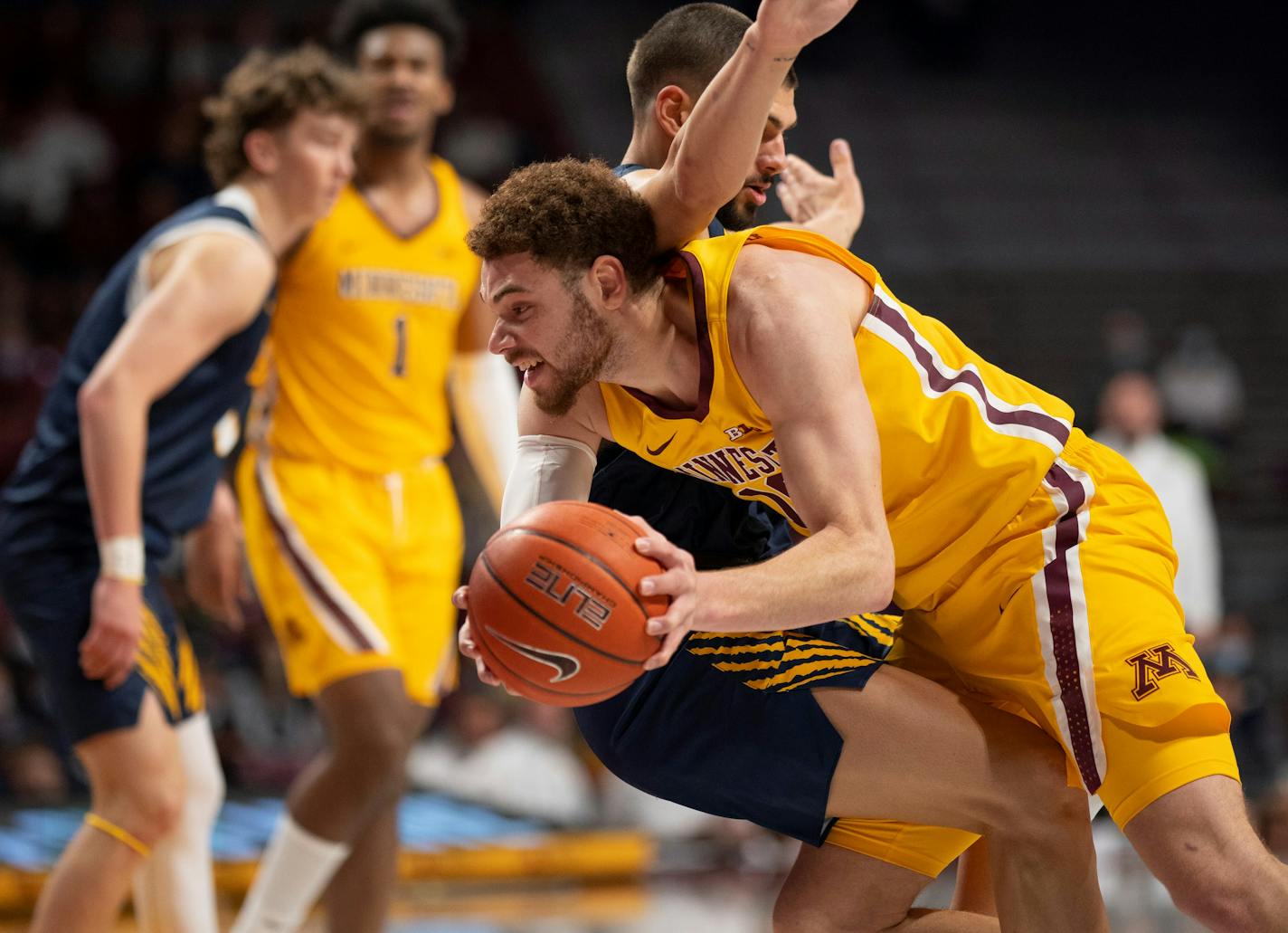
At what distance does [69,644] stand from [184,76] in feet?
32.7

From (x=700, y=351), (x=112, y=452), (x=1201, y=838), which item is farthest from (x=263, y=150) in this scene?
(x=1201, y=838)

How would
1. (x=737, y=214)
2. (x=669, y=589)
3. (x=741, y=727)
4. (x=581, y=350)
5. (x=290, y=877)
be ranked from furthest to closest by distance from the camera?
(x=290, y=877)
(x=737, y=214)
(x=741, y=727)
(x=581, y=350)
(x=669, y=589)

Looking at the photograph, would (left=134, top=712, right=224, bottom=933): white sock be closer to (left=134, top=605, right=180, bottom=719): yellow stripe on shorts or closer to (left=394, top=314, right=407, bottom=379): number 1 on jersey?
(left=134, top=605, right=180, bottom=719): yellow stripe on shorts

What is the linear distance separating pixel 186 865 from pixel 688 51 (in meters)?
2.43

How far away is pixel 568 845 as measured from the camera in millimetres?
7914

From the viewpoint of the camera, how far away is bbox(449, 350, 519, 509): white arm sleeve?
17.5ft

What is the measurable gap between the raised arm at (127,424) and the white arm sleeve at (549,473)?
4.00 feet

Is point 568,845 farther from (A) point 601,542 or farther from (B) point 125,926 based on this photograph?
(A) point 601,542

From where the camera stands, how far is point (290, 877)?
4.60m

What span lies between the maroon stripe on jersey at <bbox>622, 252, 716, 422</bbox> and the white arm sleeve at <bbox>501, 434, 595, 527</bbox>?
297 mm

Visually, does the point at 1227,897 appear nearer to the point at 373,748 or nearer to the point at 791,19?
the point at 791,19

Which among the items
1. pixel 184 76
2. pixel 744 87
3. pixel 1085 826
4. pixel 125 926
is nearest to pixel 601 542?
pixel 744 87

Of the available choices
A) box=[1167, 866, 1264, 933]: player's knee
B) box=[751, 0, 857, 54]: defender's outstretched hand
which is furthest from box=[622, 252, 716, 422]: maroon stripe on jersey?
box=[1167, 866, 1264, 933]: player's knee

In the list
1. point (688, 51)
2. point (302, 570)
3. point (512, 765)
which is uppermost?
point (688, 51)
